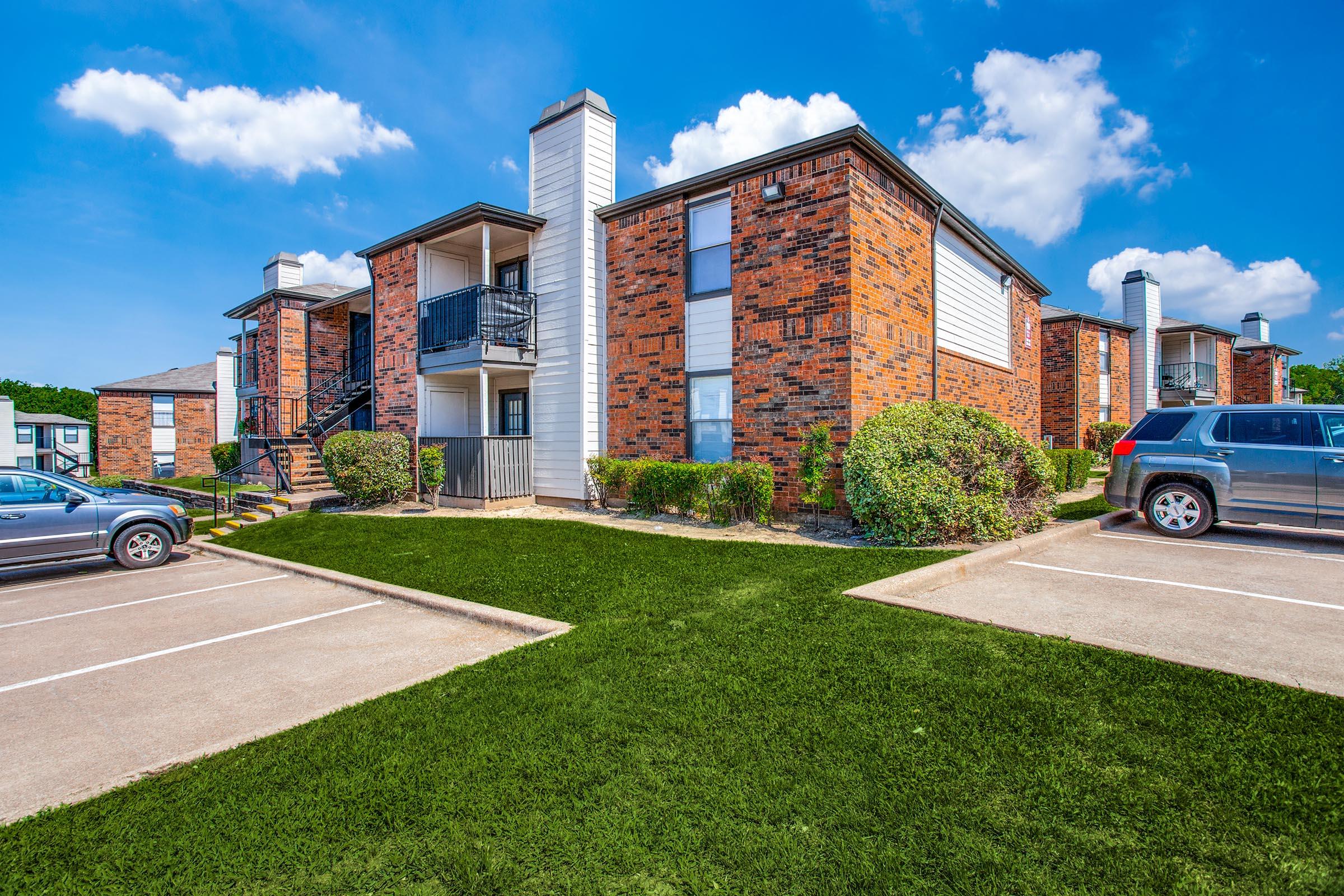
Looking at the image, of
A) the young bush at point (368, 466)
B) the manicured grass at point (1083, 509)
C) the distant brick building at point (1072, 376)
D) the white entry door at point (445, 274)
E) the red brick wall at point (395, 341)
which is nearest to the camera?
the manicured grass at point (1083, 509)

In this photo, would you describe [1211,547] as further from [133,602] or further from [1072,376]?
[1072,376]

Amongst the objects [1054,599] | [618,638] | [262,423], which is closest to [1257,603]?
[1054,599]

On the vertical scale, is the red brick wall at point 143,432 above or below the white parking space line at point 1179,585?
above

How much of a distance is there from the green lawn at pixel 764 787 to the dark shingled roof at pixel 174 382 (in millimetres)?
37981

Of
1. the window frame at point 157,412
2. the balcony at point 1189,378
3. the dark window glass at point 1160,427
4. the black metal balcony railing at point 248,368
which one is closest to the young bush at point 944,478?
the dark window glass at point 1160,427

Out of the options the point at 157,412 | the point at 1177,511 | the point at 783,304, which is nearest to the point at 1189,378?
the point at 1177,511

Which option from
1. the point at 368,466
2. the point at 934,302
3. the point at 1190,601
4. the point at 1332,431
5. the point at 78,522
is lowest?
the point at 1190,601

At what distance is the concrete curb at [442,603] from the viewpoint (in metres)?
5.10

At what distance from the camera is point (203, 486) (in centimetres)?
1939

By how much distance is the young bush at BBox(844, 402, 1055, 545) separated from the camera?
26.0ft

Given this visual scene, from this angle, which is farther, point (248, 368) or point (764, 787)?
point (248, 368)

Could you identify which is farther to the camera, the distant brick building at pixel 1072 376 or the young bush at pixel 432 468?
the distant brick building at pixel 1072 376

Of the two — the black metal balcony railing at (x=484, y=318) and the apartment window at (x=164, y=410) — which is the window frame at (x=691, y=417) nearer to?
the black metal balcony railing at (x=484, y=318)

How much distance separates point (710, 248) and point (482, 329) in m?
5.28
